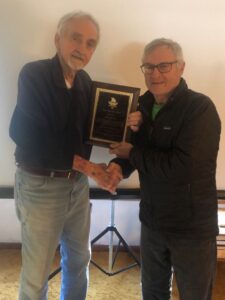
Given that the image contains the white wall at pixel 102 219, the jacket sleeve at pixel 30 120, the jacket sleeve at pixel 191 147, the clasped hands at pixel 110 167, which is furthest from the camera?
the white wall at pixel 102 219

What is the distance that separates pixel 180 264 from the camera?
146 cm

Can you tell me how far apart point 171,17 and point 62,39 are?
81 centimetres

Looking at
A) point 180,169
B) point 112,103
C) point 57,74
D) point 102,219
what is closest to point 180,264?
point 180,169

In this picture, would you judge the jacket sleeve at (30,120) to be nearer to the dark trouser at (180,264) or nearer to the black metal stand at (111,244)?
the dark trouser at (180,264)

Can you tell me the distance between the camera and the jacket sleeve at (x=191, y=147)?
1.33m

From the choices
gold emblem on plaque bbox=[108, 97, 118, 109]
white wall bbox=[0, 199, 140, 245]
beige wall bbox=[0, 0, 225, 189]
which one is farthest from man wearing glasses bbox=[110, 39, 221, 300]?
white wall bbox=[0, 199, 140, 245]

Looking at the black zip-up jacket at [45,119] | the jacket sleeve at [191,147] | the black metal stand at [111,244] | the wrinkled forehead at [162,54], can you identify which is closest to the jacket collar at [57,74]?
the black zip-up jacket at [45,119]

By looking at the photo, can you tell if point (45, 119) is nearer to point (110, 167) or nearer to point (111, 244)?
point (110, 167)

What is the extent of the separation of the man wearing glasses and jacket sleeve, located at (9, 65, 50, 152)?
1.30 ft

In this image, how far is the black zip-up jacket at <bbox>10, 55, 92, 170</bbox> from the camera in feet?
4.71

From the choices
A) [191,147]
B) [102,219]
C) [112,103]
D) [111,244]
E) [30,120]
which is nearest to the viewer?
[191,147]

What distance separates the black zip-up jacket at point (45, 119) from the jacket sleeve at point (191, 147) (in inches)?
14.5

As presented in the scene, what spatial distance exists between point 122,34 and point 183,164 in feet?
3.29

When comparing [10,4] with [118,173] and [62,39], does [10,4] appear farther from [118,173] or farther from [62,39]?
[118,173]
